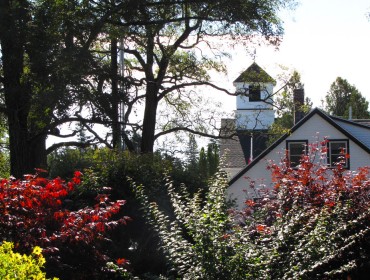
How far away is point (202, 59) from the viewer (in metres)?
23.1

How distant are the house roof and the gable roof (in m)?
8.60

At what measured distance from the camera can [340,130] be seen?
34.2 m

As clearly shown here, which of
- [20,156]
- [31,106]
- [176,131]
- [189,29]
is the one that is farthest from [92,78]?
[176,131]

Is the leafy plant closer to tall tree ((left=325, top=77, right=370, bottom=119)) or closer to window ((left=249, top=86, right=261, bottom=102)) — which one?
window ((left=249, top=86, right=261, bottom=102))

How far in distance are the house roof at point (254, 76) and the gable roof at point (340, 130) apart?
8.60 meters

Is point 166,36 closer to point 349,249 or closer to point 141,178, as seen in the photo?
point 141,178

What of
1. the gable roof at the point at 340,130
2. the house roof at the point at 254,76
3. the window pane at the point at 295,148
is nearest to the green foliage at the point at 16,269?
the house roof at the point at 254,76

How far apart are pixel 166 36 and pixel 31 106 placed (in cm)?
665

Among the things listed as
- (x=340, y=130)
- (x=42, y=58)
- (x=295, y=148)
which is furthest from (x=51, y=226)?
(x=340, y=130)

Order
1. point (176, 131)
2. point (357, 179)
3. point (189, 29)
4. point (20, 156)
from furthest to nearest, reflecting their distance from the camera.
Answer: point (176, 131) → point (189, 29) → point (20, 156) → point (357, 179)

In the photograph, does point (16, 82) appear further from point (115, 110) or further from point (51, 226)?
point (51, 226)

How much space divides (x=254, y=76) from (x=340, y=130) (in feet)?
42.8

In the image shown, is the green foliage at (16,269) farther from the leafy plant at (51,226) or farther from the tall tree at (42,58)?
the tall tree at (42,58)

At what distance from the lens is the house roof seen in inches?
885
